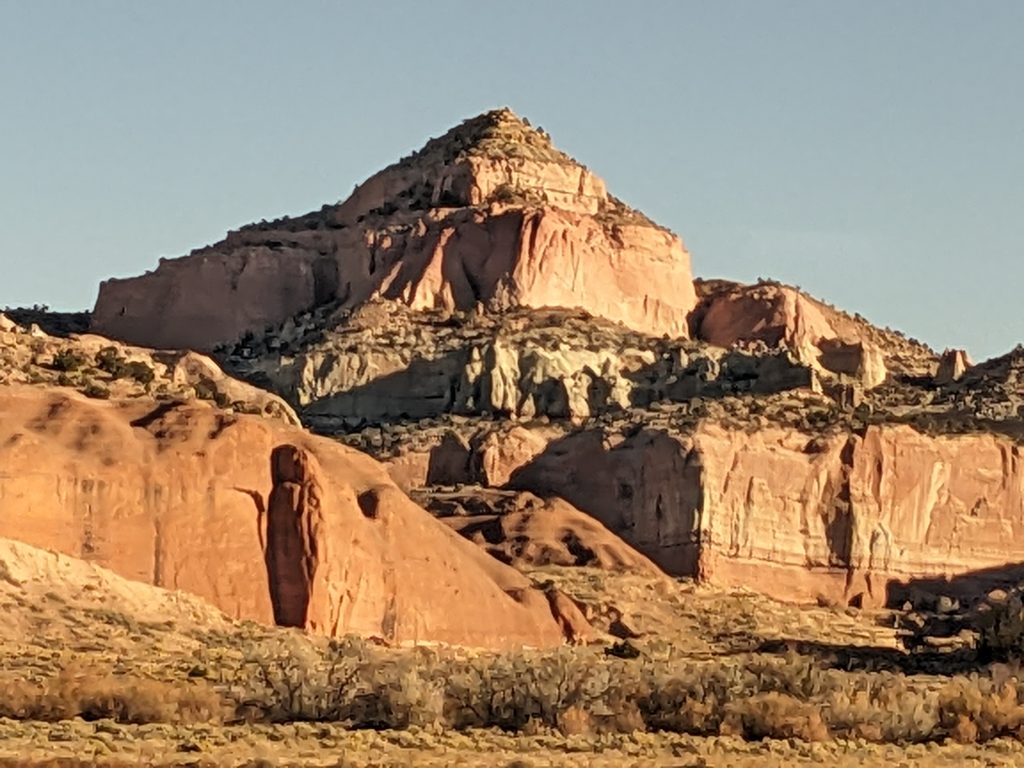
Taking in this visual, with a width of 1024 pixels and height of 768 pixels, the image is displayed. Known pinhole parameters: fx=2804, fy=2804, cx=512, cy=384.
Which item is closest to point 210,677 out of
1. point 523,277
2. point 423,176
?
point 523,277

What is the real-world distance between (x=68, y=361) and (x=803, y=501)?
29552mm

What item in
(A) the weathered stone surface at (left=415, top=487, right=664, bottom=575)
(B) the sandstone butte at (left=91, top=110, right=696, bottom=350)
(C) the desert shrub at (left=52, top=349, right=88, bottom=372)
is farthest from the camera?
(B) the sandstone butte at (left=91, top=110, right=696, bottom=350)

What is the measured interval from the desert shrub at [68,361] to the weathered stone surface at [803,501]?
22.9m

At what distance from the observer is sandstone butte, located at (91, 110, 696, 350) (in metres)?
111

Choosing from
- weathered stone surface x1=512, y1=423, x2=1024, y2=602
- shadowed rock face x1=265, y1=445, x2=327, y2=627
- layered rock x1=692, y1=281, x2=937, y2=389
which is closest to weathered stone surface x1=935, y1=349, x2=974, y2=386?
layered rock x1=692, y1=281, x2=937, y2=389

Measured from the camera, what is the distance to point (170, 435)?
55531 mm

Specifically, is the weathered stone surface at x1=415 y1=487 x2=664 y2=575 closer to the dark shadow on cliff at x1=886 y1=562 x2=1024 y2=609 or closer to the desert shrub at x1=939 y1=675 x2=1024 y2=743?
the dark shadow on cliff at x1=886 y1=562 x2=1024 y2=609

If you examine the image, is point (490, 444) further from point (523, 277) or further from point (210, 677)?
point (210, 677)

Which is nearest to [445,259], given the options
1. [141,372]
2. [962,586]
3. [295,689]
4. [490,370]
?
[490,370]

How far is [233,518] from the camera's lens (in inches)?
2190

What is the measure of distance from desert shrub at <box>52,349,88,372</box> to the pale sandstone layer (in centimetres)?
501

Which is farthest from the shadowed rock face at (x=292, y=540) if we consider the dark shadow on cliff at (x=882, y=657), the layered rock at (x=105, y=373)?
the dark shadow on cliff at (x=882, y=657)

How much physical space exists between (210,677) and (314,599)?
11600 millimetres

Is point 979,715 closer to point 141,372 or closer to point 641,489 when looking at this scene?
point 141,372
